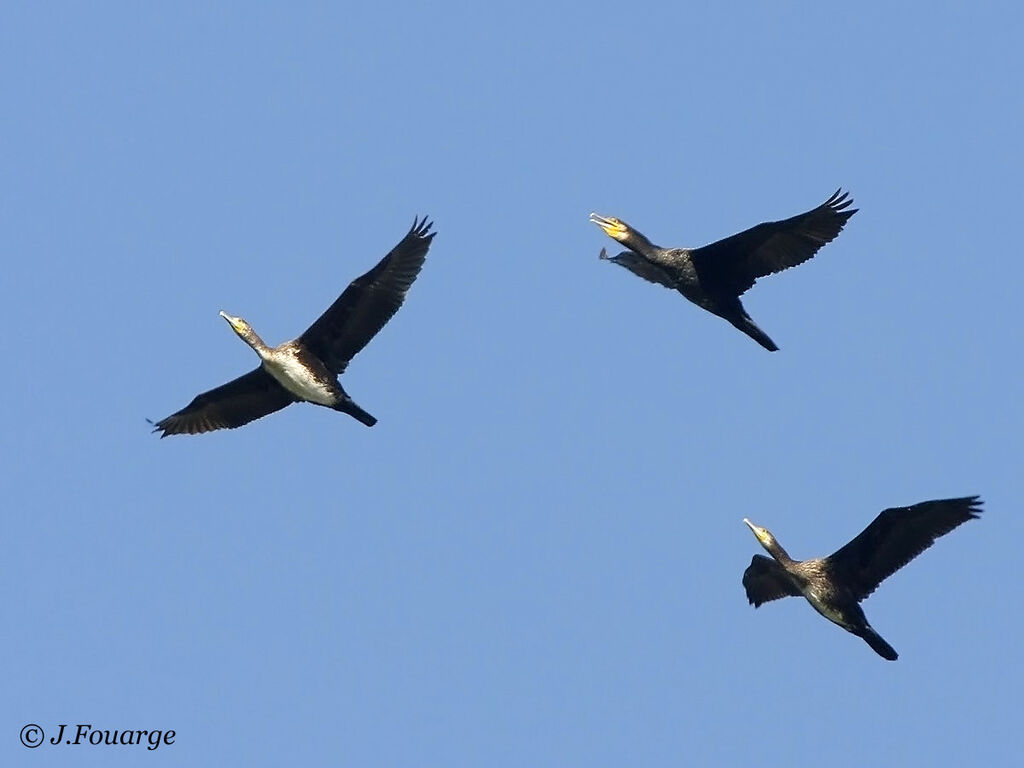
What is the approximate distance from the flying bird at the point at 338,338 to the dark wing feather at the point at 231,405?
0.03 m

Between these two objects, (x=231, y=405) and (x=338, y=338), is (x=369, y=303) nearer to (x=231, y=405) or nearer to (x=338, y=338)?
(x=338, y=338)

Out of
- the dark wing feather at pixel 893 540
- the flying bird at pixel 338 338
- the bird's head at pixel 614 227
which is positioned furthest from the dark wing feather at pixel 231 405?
the dark wing feather at pixel 893 540

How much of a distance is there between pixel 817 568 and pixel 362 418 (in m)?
7.16

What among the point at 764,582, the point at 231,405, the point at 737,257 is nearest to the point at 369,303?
the point at 231,405

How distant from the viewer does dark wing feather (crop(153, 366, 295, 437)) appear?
29.2 m

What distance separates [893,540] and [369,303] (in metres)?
8.39

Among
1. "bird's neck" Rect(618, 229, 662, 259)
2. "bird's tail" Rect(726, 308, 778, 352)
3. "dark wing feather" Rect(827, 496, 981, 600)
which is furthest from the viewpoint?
"bird's neck" Rect(618, 229, 662, 259)

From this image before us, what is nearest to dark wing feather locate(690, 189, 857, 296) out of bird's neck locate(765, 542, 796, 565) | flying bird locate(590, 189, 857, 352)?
flying bird locate(590, 189, 857, 352)

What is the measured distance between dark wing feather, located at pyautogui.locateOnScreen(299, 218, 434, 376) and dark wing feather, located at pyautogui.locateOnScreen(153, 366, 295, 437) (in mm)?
1334

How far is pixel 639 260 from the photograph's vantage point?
30.4 m

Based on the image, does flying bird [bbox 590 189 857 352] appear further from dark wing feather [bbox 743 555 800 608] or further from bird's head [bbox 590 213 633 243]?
dark wing feather [bbox 743 555 800 608]

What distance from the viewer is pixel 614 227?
3034cm

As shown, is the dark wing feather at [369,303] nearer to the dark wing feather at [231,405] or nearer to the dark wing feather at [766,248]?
the dark wing feather at [231,405]

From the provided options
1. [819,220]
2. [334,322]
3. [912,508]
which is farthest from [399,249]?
[912,508]
